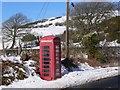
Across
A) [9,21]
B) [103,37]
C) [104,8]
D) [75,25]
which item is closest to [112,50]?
[103,37]

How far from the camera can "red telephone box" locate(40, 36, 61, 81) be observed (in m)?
13.7

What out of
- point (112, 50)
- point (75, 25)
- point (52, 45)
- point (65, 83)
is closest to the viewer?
point (65, 83)

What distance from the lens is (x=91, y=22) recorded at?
1602 inches

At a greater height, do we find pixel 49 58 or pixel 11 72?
pixel 49 58

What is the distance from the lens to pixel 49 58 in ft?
45.1

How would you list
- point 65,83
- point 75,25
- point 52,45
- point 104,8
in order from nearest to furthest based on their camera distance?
point 65,83 → point 52,45 → point 75,25 → point 104,8

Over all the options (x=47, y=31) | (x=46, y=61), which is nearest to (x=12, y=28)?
(x=47, y=31)

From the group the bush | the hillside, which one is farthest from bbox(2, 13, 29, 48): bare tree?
the bush

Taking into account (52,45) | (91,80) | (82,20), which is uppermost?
(82,20)

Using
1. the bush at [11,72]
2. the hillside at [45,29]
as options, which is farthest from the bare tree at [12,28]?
the bush at [11,72]

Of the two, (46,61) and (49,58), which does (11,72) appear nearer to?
(46,61)

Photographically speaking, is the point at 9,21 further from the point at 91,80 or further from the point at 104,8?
the point at 91,80

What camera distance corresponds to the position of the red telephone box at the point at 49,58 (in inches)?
538

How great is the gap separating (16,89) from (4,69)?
237 cm
